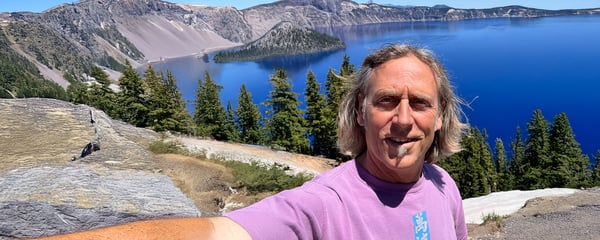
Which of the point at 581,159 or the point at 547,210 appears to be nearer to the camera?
the point at 547,210

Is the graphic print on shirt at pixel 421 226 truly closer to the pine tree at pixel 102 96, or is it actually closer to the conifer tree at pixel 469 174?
the conifer tree at pixel 469 174

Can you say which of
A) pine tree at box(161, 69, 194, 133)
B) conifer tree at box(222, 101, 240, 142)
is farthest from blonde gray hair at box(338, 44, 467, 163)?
conifer tree at box(222, 101, 240, 142)

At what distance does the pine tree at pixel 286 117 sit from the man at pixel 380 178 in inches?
1323

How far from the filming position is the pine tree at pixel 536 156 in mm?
39188

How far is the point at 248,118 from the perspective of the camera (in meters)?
46.6

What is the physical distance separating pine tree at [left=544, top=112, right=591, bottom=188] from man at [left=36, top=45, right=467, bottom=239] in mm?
43072

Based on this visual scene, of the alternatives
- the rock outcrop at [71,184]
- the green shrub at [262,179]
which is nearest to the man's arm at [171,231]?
the rock outcrop at [71,184]

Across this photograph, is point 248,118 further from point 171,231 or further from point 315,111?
point 171,231

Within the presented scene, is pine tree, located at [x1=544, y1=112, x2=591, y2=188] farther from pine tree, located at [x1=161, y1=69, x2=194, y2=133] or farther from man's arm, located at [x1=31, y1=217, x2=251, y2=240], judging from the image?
man's arm, located at [x1=31, y1=217, x2=251, y2=240]

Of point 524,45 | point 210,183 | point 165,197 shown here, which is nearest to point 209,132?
point 210,183

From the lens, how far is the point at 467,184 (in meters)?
37.7

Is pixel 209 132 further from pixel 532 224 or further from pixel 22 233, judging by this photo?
pixel 22 233

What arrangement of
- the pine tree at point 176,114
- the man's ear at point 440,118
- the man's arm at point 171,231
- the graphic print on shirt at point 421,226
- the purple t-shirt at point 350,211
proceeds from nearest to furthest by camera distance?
the man's arm at point 171,231
the purple t-shirt at point 350,211
the graphic print on shirt at point 421,226
the man's ear at point 440,118
the pine tree at point 176,114

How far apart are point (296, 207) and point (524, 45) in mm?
182065
